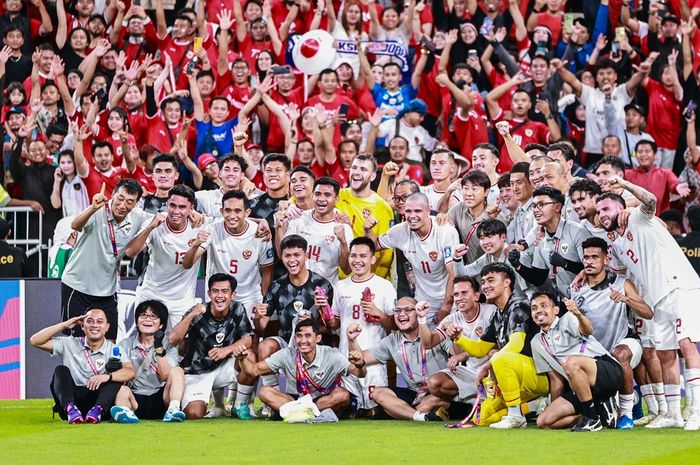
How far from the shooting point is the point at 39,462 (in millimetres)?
10484

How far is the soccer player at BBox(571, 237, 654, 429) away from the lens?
12.4 metres

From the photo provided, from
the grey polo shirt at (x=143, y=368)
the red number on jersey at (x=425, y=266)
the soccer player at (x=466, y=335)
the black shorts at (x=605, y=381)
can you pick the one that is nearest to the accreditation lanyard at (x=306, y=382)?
the soccer player at (x=466, y=335)

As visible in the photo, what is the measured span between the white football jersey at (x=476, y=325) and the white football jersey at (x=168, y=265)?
284 centimetres

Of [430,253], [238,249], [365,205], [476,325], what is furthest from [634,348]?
[238,249]

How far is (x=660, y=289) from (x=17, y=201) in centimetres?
901

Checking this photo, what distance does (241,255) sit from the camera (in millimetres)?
14305

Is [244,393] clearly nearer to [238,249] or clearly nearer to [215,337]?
[215,337]

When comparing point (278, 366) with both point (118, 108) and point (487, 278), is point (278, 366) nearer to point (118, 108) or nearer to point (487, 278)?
point (487, 278)

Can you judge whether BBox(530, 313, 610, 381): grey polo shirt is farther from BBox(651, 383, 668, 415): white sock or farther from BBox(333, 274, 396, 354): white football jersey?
BBox(333, 274, 396, 354): white football jersey

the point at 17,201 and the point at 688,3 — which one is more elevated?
the point at 688,3

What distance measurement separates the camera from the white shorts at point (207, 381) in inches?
535

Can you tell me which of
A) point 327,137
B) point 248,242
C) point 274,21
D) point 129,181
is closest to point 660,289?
point 248,242

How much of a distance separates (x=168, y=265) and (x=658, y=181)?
6907 millimetres

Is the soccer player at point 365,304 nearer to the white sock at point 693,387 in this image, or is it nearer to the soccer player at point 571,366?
the soccer player at point 571,366
